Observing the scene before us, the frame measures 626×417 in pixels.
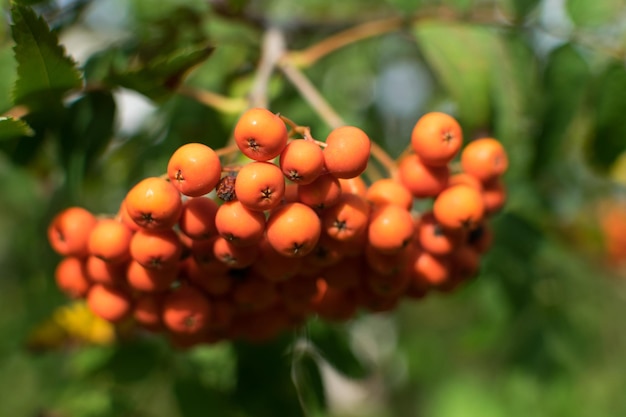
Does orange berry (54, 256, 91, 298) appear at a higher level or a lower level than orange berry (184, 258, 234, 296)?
lower

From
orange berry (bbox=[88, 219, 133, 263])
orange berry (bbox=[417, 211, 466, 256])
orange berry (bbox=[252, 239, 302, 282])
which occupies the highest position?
orange berry (bbox=[417, 211, 466, 256])

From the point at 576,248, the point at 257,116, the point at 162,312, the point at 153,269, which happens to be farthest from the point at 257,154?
the point at 576,248

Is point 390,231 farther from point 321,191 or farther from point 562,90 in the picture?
point 562,90

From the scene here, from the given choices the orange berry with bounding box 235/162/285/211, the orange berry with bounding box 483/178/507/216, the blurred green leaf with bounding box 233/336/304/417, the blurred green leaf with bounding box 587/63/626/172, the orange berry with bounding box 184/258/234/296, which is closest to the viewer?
the orange berry with bounding box 235/162/285/211

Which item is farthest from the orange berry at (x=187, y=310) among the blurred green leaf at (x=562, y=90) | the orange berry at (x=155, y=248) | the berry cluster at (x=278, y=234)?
the blurred green leaf at (x=562, y=90)

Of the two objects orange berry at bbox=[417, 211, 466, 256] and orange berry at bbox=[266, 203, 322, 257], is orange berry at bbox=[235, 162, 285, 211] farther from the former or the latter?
orange berry at bbox=[417, 211, 466, 256]

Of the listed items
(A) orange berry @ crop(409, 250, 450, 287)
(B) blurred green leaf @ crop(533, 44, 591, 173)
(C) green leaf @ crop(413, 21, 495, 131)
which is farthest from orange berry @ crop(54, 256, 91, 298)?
(B) blurred green leaf @ crop(533, 44, 591, 173)

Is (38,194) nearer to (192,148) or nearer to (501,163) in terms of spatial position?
(192,148)
